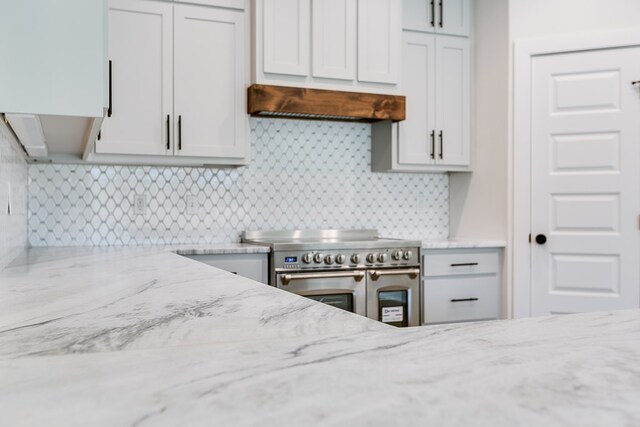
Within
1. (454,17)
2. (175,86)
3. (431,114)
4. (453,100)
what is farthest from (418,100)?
(175,86)

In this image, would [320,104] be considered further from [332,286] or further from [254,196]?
[332,286]

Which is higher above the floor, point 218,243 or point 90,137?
point 90,137

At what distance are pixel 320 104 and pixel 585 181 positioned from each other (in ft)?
5.46

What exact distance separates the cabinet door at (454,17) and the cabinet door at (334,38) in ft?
2.29

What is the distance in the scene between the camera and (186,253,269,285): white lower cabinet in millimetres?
3195

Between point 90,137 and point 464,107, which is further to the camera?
point 464,107

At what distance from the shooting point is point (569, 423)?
1.37ft

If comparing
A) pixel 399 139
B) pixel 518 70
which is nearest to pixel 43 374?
pixel 399 139

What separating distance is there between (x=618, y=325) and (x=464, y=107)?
11.2 ft

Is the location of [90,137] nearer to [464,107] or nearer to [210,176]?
[210,176]

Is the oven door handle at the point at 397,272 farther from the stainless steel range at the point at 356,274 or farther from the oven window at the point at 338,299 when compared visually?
the oven window at the point at 338,299

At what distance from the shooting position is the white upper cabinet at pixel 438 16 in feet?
12.9

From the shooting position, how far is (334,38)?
142 inches

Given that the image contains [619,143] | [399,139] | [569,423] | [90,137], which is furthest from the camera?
[399,139]
